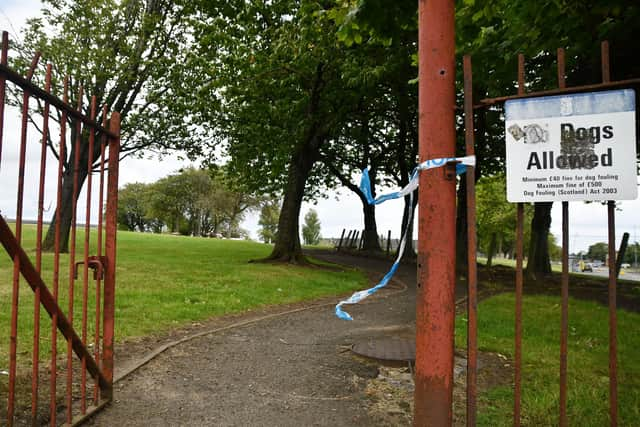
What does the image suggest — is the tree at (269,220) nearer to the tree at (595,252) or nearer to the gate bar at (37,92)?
the tree at (595,252)

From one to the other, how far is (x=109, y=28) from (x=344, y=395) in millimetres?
17850

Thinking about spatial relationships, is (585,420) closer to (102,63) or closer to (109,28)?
(102,63)

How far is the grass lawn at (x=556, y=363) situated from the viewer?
3.72m

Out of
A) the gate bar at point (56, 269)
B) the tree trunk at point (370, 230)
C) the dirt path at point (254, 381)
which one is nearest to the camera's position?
the gate bar at point (56, 269)

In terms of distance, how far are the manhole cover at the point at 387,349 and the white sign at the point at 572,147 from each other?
3.00 metres

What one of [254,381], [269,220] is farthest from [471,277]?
[269,220]

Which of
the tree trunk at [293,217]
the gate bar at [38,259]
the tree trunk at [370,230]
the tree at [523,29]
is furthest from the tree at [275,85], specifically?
the tree trunk at [370,230]

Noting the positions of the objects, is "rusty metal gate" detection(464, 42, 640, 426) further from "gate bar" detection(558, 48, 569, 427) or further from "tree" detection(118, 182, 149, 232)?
"tree" detection(118, 182, 149, 232)

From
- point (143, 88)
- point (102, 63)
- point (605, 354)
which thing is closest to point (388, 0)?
point (605, 354)

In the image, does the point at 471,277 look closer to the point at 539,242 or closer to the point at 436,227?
the point at 436,227

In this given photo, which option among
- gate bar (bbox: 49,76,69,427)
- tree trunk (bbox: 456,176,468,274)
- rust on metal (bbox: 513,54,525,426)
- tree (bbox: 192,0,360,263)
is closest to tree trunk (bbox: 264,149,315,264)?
tree (bbox: 192,0,360,263)

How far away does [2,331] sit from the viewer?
564 centimetres

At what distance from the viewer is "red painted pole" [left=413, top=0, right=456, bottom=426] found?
266cm

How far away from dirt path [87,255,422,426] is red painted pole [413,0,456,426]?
1.15 meters
